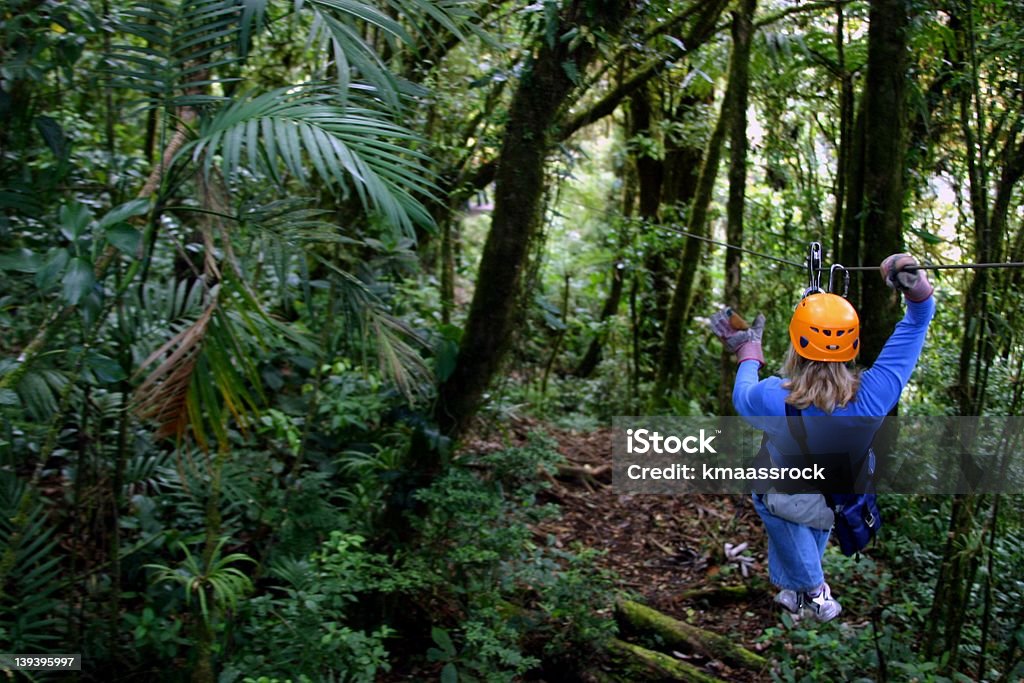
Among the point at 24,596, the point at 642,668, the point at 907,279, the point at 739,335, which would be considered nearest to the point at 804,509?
the point at 739,335

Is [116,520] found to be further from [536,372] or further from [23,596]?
[536,372]

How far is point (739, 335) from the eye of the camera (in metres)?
3.49

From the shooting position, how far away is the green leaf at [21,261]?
9.55 feet

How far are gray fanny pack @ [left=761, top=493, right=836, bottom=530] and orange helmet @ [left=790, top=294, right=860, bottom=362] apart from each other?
694mm

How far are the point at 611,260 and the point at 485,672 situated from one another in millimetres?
5261

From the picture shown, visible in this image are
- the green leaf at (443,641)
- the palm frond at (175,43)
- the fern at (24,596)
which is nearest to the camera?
the palm frond at (175,43)

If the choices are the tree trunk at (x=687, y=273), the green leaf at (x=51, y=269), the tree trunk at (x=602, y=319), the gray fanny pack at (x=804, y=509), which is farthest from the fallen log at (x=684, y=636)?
the tree trunk at (x=602, y=319)

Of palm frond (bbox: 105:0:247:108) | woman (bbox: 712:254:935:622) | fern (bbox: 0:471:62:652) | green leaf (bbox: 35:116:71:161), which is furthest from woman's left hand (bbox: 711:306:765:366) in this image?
fern (bbox: 0:471:62:652)

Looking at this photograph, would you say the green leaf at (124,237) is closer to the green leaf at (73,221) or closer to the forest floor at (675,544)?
the green leaf at (73,221)

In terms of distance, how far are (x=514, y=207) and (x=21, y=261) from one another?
2.41 meters

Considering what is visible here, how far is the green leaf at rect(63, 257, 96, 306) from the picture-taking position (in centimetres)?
280

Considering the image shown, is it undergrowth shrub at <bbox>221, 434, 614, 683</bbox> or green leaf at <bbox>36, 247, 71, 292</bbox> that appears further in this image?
undergrowth shrub at <bbox>221, 434, 614, 683</bbox>

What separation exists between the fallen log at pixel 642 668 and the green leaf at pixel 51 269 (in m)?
3.38

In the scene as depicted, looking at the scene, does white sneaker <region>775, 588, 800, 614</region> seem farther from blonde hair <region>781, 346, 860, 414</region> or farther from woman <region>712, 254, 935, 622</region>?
blonde hair <region>781, 346, 860, 414</region>
